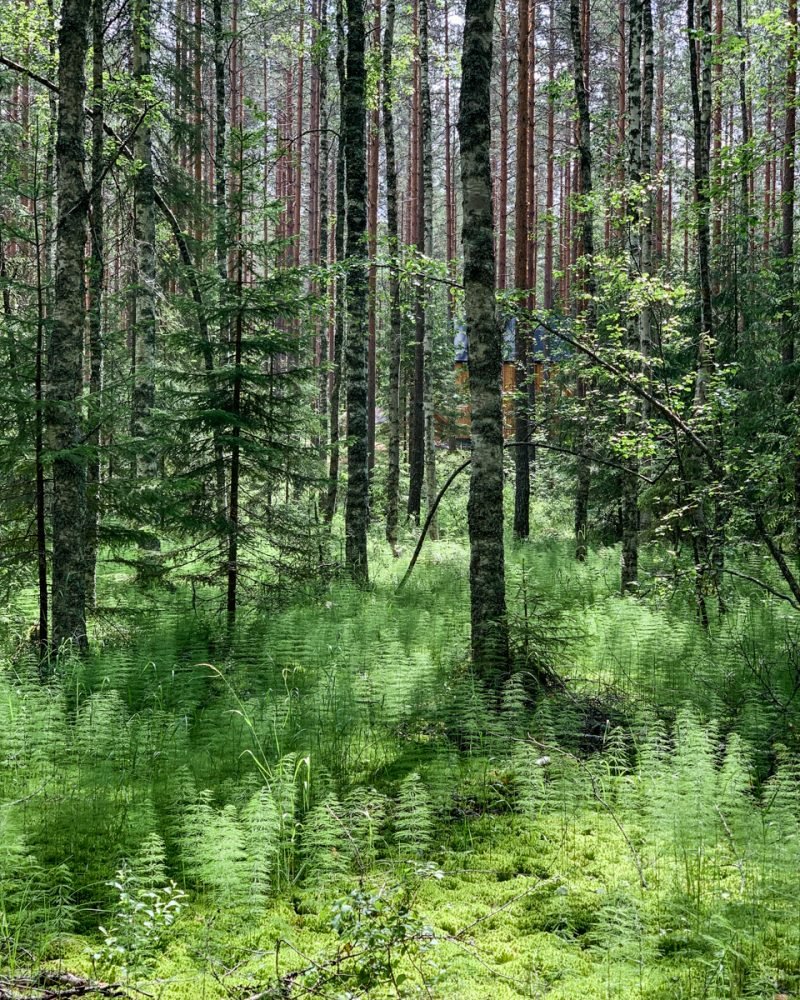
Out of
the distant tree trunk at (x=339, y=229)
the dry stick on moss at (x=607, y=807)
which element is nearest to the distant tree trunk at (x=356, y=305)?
the distant tree trunk at (x=339, y=229)

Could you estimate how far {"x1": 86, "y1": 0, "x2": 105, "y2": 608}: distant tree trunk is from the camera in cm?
747

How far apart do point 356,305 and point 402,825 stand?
350 inches

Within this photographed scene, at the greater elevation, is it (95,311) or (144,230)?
(144,230)

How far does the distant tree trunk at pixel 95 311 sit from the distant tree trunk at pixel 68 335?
241 mm

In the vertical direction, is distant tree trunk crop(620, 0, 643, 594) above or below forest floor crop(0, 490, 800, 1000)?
above

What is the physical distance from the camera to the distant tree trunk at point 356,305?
35.8 feet

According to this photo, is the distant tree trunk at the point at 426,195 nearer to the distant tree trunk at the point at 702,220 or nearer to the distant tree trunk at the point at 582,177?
the distant tree trunk at the point at 582,177

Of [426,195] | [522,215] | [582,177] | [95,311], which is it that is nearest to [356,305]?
[95,311]

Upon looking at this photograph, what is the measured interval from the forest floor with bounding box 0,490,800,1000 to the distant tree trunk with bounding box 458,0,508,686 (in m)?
0.47

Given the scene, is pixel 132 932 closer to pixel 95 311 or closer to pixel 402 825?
pixel 402 825

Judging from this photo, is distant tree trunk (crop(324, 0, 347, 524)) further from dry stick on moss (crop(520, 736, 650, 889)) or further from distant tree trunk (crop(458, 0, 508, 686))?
dry stick on moss (crop(520, 736, 650, 889))

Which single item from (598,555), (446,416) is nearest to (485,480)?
(598,555)

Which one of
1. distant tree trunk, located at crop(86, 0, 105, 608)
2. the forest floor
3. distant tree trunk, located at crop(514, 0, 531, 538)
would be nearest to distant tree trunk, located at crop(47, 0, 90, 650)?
distant tree trunk, located at crop(86, 0, 105, 608)

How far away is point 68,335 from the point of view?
6.84m
